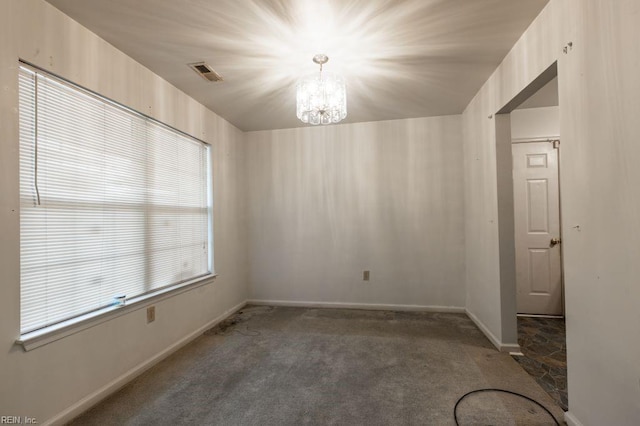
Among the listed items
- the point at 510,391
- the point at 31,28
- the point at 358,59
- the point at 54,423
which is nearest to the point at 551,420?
the point at 510,391

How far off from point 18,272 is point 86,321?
53 centimetres

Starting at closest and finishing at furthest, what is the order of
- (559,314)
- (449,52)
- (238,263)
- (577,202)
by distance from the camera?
(577,202) → (449,52) → (559,314) → (238,263)

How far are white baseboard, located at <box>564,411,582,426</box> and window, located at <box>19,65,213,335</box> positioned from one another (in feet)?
10.1

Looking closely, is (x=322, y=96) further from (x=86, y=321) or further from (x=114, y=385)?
(x=114, y=385)

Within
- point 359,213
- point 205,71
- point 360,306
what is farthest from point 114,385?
point 359,213

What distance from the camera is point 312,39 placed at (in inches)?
82.1

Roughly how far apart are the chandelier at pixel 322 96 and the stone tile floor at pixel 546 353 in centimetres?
255

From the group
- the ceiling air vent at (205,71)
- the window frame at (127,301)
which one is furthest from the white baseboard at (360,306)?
the ceiling air vent at (205,71)

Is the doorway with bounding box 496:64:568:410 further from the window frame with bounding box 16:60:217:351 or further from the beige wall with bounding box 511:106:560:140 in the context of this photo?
the window frame with bounding box 16:60:217:351

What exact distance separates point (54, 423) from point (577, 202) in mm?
3243

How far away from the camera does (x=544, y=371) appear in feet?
7.50

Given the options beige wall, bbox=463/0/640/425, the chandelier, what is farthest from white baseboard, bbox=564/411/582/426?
the chandelier

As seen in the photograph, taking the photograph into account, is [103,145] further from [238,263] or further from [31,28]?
[238,263]

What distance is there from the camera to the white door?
11.4 feet
